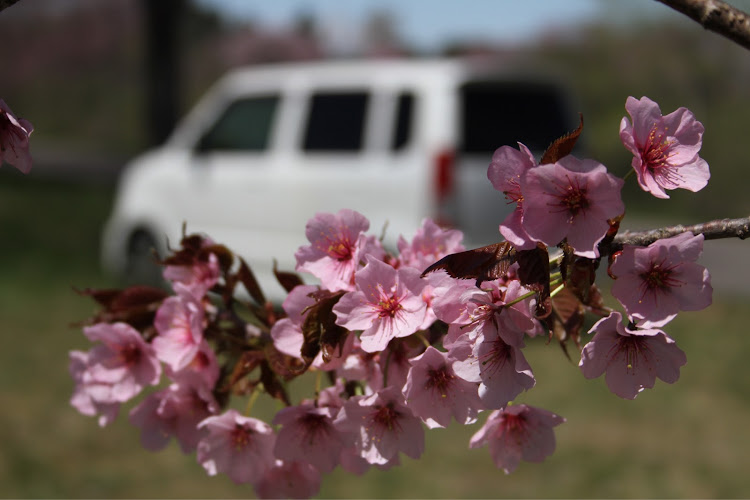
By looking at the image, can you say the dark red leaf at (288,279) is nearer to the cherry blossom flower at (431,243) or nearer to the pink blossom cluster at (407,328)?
the pink blossom cluster at (407,328)

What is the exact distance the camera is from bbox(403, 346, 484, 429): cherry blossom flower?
87 centimetres

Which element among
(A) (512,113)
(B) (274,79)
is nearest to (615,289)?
(A) (512,113)

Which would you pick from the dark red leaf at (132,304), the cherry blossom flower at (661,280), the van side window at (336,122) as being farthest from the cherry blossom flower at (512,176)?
the van side window at (336,122)

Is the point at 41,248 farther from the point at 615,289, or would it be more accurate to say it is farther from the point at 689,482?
the point at 615,289

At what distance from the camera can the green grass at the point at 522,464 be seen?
391 centimetres

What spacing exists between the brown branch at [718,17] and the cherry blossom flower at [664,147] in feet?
0.36

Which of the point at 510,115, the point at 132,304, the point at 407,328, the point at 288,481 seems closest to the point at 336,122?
the point at 510,115

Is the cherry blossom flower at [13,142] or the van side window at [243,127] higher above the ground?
Result: the cherry blossom flower at [13,142]

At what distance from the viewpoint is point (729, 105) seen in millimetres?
13906

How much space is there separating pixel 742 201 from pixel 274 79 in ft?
28.7

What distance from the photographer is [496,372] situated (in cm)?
81

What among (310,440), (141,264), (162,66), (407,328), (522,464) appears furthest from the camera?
(162,66)

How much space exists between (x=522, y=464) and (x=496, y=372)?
3645 millimetres

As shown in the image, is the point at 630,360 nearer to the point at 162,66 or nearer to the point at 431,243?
the point at 431,243
